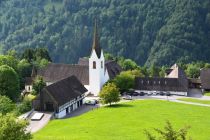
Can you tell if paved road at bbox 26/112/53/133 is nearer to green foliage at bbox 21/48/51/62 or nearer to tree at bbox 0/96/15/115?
tree at bbox 0/96/15/115

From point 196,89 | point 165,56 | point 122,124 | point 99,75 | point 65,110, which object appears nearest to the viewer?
point 122,124

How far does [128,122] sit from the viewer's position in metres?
58.8

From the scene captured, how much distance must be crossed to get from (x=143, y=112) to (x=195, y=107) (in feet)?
35.3

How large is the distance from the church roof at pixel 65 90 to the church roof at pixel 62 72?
366 inches

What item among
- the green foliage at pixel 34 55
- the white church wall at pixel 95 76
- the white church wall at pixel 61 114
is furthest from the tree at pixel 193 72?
the white church wall at pixel 61 114

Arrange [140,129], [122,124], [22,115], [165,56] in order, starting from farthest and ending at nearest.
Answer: [165,56] < [22,115] < [122,124] < [140,129]

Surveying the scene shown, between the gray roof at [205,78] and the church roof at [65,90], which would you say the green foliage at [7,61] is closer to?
the church roof at [65,90]

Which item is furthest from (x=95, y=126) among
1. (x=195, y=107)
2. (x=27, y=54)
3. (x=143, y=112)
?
(x=27, y=54)

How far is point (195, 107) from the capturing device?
71.5 metres

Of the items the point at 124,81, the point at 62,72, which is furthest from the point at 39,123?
the point at 62,72

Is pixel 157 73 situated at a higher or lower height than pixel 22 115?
higher

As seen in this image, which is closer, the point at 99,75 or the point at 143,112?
the point at 143,112

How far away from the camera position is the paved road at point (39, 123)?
5712 cm

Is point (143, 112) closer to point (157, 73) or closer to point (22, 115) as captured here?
point (22, 115)
